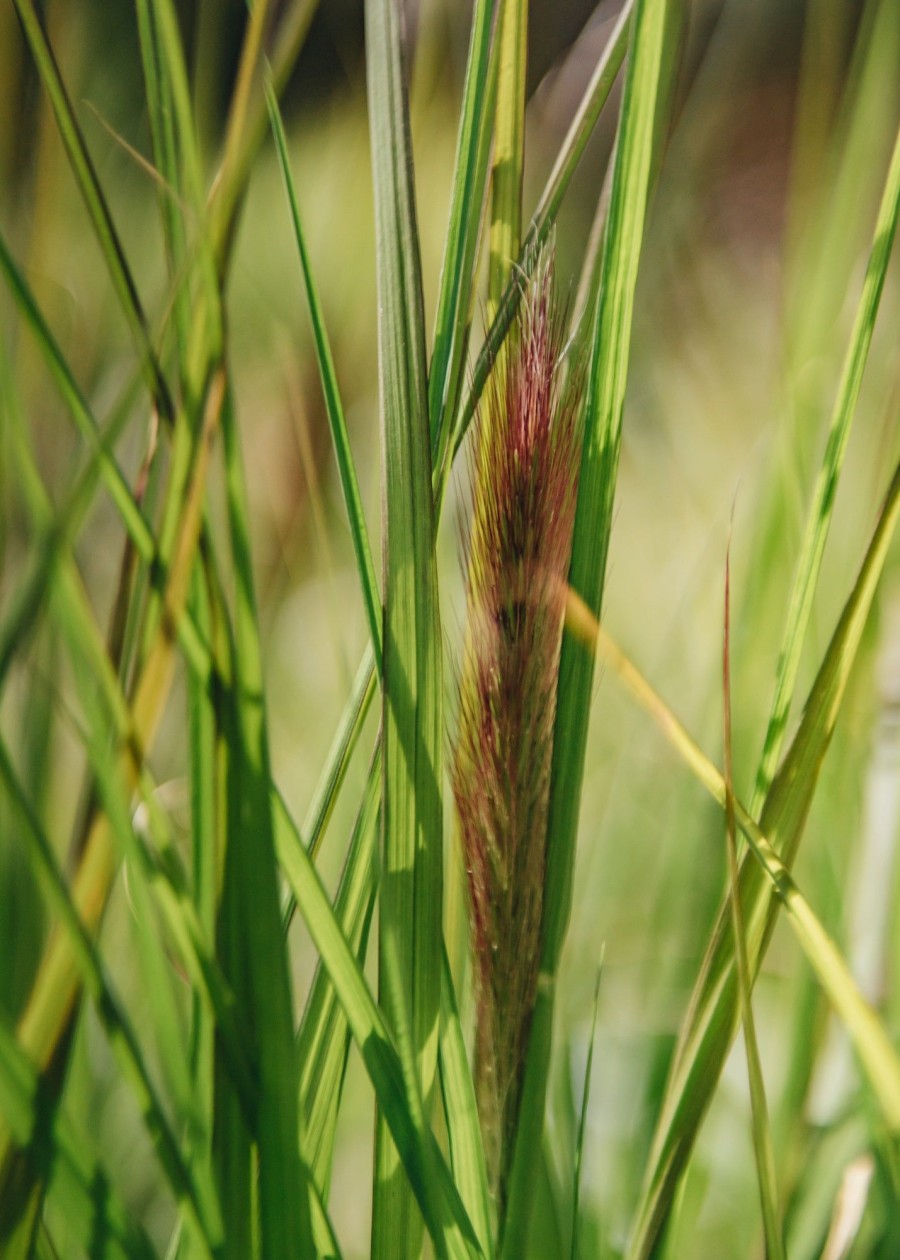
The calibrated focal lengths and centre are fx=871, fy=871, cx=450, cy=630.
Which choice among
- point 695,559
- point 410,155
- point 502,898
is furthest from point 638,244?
point 695,559

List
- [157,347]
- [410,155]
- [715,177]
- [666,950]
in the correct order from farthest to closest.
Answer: [715,177] < [666,950] < [157,347] < [410,155]

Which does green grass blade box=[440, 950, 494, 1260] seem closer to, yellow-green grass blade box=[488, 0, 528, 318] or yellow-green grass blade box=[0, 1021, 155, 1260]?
yellow-green grass blade box=[0, 1021, 155, 1260]

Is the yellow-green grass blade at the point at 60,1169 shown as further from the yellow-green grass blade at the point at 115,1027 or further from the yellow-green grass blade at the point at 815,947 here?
the yellow-green grass blade at the point at 815,947

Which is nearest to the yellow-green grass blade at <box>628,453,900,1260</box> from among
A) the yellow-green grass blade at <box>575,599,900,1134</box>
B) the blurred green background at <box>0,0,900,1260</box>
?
the yellow-green grass blade at <box>575,599,900,1134</box>

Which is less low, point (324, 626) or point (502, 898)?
point (324, 626)

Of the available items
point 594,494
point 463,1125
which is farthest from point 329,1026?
point 594,494

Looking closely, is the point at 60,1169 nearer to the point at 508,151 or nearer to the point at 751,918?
the point at 751,918

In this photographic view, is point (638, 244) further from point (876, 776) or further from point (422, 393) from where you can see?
point (876, 776)
